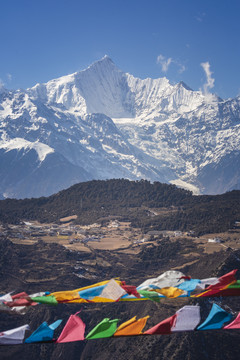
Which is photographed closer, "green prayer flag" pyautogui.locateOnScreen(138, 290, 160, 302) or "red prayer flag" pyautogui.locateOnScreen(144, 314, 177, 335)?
"red prayer flag" pyautogui.locateOnScreen(144, 314, 177, 335)

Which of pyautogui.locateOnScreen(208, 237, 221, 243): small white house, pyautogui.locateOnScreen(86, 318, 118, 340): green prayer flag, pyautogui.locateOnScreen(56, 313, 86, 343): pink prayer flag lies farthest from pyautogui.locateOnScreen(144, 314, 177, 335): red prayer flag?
pyautogui.locateOnScreen(208, 237, 221, 243): small white house

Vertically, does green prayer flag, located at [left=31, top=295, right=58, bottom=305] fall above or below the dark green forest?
below

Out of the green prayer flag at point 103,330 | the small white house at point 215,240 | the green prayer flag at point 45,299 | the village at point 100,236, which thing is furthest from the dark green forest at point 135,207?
the green prayer flag at point 103,330

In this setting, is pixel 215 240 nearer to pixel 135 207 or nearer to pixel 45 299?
pixel 135 207

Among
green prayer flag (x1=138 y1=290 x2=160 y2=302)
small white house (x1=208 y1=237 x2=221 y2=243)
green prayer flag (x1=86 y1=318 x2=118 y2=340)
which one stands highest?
green prayer flag (x1=138 y1=290 x2=160 y2=302)

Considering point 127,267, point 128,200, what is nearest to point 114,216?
point 128,200

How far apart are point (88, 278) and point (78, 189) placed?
7211 cm

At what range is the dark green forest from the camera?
110 m

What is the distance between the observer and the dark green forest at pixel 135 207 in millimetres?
109750

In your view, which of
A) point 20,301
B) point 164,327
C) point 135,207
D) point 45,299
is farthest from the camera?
point 135,207

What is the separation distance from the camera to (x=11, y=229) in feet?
347

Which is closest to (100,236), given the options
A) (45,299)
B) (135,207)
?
(135,207)

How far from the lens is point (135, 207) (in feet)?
447

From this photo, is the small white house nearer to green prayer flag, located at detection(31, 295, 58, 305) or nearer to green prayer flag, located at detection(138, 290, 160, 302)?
green prayer flag, located at detection(138, 290, 160, 302)
